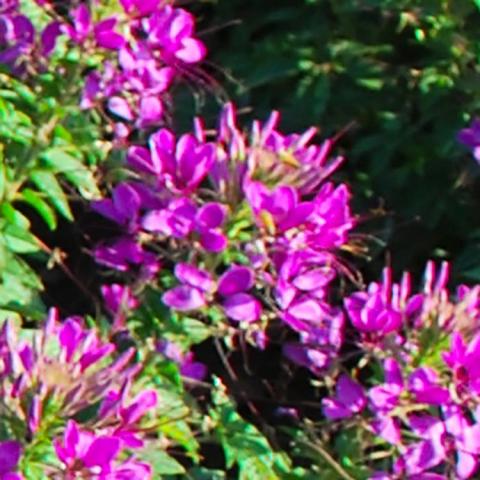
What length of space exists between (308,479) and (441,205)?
999 mm

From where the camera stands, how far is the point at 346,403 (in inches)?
87.5

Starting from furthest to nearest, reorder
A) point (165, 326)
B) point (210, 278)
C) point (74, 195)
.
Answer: point (74, 195) → point (165, 326) → point (210, 278)

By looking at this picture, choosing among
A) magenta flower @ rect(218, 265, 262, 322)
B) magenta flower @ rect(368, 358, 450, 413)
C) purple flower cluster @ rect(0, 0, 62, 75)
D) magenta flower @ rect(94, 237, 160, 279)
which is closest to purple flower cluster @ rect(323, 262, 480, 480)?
magenta flower @ rect(368, 358, 450, 413)

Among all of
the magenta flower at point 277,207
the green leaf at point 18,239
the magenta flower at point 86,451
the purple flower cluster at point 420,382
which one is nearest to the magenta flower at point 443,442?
the purple flower cluster at point 420,382

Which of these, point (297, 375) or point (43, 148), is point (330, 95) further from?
point (43, 148)

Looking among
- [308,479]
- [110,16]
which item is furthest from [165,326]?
[110,16]

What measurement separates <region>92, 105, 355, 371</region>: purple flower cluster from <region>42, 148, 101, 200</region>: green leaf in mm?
188

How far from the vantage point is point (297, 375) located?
3297mm

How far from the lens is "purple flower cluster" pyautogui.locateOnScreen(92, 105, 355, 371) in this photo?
7.09ft

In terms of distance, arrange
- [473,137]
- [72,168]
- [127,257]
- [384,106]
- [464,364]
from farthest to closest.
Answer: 1. [384,106]
2. [473,137]
3. [72,168]
4. [127,257]
5. [464,364]

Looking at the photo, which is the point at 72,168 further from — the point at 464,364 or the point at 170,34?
the point at 464,364

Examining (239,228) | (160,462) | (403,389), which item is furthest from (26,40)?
(403,389)

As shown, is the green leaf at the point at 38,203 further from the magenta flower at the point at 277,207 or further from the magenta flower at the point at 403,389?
the magenta flower at the point at 403,389

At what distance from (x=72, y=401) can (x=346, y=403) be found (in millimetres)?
388
